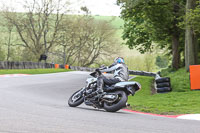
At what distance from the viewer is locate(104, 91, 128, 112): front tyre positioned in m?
10.2

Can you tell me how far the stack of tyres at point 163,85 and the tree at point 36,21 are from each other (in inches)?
1558

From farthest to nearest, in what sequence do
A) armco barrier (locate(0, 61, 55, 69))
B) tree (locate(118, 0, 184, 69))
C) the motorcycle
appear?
armco barrier (locate(0, 61, 55, 69)) → tree (locate(118, 0, 184, 69)) → the motorcycle

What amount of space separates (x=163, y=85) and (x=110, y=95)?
10546 mm

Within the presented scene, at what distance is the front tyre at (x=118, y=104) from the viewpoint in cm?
1023

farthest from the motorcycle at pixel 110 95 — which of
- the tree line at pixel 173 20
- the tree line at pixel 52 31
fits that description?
the tree line at pixel 52 31

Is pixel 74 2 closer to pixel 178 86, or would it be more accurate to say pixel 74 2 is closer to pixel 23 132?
pixel 178 86

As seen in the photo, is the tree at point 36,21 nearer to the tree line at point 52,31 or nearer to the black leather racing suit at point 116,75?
the tree line at point 52,31

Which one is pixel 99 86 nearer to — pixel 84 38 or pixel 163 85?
pixel 163 85

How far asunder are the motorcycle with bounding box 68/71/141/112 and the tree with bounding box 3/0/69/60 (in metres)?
46.7

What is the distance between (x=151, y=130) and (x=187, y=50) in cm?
2120

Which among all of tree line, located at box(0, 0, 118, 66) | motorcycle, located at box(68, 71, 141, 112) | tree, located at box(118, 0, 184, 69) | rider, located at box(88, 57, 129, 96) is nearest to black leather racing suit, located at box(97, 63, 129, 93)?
rider, located at box(88, 57, 129, 96)

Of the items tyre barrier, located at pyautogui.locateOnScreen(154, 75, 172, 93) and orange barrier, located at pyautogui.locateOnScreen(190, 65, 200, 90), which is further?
orange barrier, located at pyautogui.locateOnScreen(190, 65, 200, 90)

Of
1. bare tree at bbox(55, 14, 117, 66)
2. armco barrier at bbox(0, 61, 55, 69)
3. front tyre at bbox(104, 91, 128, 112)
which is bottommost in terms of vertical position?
front tyre at bbox(104, 91, 128, 112)

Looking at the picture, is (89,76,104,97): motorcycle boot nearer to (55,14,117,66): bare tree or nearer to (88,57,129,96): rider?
(88,57,129,96): rider
